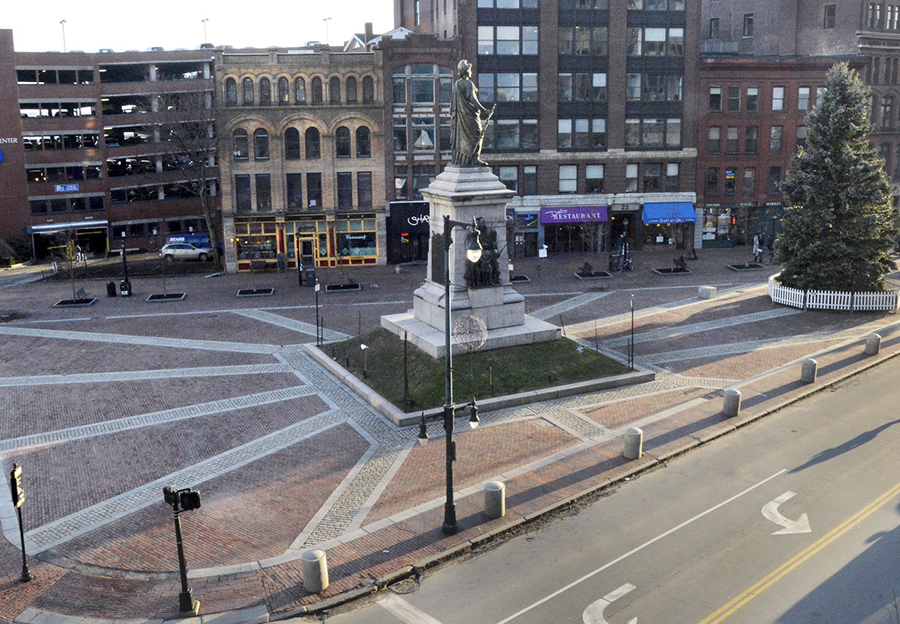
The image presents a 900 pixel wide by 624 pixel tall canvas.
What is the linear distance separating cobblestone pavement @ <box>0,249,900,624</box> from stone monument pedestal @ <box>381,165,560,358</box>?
11.5 ft

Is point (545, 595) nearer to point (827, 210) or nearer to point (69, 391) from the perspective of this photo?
point (69, 391)

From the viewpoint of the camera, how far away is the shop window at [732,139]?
5728 centimetres

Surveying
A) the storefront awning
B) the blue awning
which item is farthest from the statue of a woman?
the storefront awning

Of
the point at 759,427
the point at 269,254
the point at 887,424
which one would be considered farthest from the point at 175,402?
the point at 269,254

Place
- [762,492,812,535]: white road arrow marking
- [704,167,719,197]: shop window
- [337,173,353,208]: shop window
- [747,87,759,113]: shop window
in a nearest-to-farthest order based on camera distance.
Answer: [762,492,812,535]: white road arrow marking, [337,173,353,208]: shop window, [747,87,759,113]: shop window, [704,167,719,197]: shop window

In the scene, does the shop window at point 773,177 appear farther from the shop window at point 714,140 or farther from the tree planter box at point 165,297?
the tree planter box at point 165,297

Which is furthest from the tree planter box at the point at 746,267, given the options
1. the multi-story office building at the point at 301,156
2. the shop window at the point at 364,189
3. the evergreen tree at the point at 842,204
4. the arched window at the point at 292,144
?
the arched window at the point at 292,144

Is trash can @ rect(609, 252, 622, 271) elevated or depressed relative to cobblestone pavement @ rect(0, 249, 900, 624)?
elevated

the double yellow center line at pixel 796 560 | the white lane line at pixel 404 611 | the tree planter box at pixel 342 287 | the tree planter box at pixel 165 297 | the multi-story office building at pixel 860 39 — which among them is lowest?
the white lane line at pixel 404 611

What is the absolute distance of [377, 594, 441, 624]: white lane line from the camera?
15.6m

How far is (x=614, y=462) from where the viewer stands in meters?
22.4

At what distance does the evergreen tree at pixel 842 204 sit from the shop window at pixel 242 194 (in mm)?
30499

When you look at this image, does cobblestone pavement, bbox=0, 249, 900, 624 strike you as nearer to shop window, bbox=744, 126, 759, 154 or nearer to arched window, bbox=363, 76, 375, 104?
arched window, bbox=363, 76, 375, 104

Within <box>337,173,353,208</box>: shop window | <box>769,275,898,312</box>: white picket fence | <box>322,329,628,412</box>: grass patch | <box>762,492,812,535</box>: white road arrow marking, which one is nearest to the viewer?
<box>762,492,812,535</box>: white road arrow marking
